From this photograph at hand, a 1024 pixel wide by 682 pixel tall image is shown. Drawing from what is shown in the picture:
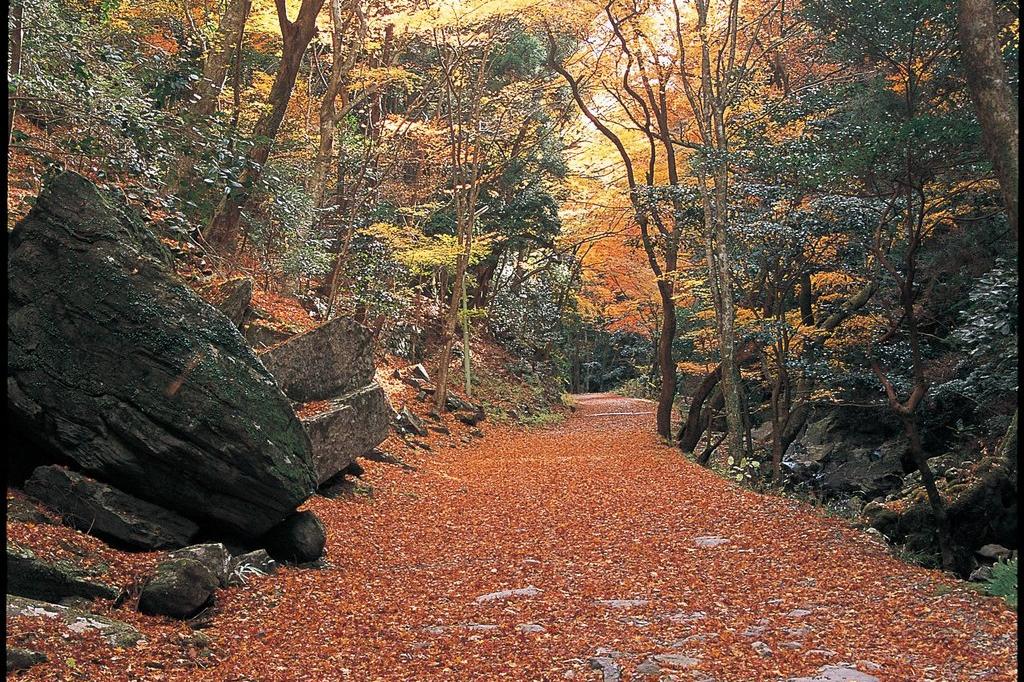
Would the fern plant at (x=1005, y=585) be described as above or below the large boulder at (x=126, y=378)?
below

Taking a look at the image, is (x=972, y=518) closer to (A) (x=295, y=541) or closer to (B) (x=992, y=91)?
(B) (x=992, y=91)

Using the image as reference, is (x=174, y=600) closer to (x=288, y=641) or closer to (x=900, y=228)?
(x=288, y=641)

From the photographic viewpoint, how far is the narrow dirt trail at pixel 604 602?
16.4ft

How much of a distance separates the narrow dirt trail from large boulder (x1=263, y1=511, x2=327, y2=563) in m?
0.25

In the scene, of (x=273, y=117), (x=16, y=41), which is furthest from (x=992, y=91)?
(x=273, y=117)

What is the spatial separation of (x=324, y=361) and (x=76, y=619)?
5.77 m

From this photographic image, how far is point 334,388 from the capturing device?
10.4m

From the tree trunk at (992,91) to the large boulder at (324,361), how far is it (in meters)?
7.64

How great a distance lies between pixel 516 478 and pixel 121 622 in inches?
355

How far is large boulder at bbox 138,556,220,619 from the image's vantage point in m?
5.35

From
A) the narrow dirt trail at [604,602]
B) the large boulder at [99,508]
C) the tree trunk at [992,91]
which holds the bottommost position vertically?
the narrow dirt trail at [604,602]

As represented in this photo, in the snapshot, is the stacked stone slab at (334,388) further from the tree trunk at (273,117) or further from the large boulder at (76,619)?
the large boulder at (76,619)

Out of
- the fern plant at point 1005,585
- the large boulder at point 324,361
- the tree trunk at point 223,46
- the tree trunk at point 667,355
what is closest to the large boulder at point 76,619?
the large boulder at point 324,361

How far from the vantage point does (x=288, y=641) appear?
546 cm
